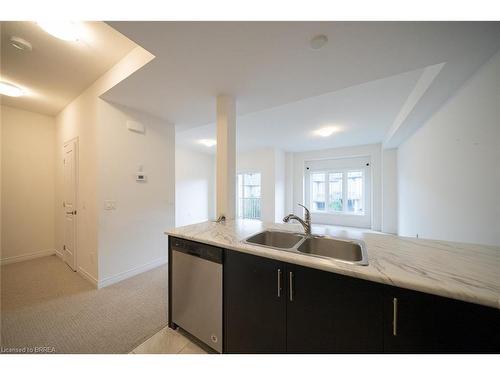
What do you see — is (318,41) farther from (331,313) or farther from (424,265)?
(331,313)

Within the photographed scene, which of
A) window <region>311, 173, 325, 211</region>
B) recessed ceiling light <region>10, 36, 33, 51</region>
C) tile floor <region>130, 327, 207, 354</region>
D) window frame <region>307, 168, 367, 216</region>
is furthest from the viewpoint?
window <region>311, 173, 325, 211</region>

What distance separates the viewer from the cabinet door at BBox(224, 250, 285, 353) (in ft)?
3.32

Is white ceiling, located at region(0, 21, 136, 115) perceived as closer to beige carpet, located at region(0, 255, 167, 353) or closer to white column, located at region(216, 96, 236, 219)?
white column, located at region(216, 96, 236, 219)

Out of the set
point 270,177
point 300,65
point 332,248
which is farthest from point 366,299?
point 270,177

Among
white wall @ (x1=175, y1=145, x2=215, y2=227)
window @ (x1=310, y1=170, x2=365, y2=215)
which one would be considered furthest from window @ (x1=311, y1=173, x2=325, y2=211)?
white wall @ (x1=175, y1=145, x2=215, y2=227)

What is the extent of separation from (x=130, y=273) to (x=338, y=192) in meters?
5.98

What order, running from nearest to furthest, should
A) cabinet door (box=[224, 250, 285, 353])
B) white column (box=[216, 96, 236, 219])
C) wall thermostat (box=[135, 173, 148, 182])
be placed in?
cabinet door (box=[224, 250, 285, 353]) → white column (box=[216, 96, 236, 219]) → wall thermostat (box=[135, 173, 148, 182])

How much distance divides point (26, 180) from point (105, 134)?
90.6 inches

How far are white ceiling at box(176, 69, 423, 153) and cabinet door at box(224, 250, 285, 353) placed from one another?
2.47 m

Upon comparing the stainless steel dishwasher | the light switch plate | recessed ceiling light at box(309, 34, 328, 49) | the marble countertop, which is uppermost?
recessed ceiling light at box(309, 34, 328, 49)

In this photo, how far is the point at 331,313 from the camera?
862mm

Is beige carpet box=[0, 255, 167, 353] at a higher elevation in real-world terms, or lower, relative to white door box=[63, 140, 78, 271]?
lower

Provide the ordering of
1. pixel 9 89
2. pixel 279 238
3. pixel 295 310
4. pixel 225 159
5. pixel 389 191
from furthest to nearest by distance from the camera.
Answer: pixel 389 191 < pixel 9 89 < pixel 225 159 < pixel 279 238 < pixel 295 310

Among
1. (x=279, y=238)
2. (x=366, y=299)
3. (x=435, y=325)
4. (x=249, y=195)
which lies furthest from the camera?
(x=249, y=195)
